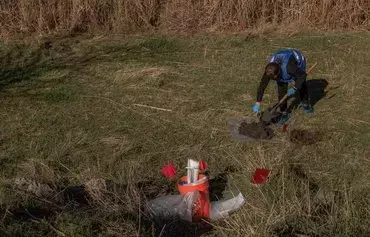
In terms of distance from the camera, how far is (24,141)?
6133 millimetres

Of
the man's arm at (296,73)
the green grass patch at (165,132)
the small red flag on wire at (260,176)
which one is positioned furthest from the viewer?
the man's arm at (296,73)

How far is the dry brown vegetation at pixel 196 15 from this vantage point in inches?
411

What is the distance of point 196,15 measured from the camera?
10586 millimetres

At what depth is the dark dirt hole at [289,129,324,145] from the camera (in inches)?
232

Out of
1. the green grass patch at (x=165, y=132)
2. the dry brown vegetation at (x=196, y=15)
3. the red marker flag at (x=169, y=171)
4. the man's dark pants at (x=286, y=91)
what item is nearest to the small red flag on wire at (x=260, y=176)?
the green grass patch at (x=165, y=132)

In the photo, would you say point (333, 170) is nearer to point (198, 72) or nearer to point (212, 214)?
point (212, 214)

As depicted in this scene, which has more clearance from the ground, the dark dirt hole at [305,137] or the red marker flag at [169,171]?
the red marker flag at [169,171]

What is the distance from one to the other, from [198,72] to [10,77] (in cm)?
264

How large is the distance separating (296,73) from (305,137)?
26.9 inches

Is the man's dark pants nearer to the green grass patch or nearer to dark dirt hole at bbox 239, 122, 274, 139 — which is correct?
the green grass patch

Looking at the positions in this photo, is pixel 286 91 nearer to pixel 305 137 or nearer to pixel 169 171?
pixel 305 137

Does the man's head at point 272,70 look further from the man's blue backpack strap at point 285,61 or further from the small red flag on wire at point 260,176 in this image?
the small red flag on wire at point 260,176

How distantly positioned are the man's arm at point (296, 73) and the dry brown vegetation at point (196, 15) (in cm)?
447

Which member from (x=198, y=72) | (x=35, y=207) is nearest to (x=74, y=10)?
(x=198, y=72)
